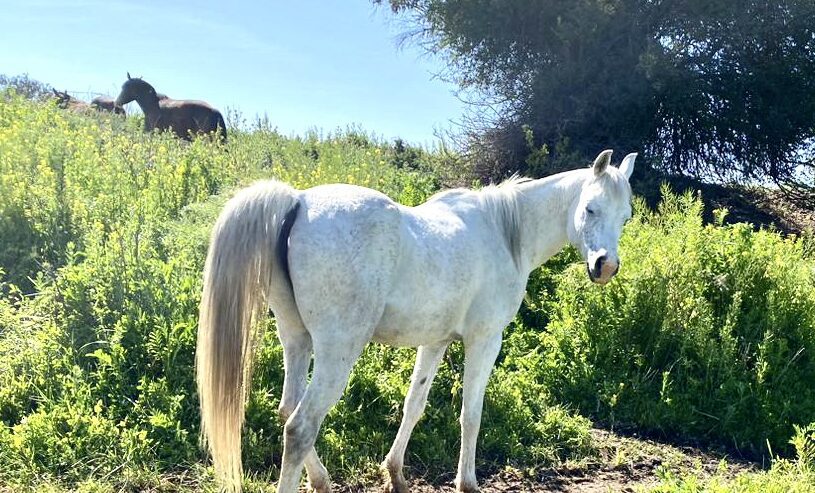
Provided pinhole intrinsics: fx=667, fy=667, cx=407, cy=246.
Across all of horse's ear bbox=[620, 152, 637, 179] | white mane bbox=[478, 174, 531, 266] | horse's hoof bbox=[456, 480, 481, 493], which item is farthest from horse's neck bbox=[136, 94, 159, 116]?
horse's hoof bbox=[456, 480, 481, 493]

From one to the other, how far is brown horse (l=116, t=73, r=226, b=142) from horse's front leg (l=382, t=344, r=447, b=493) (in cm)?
1119

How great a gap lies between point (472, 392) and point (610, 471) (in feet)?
4.62

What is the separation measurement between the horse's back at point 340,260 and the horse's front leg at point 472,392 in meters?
0.78

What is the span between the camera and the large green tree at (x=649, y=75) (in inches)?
365

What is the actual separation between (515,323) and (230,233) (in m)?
3.80

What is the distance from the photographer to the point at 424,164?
1079 cm

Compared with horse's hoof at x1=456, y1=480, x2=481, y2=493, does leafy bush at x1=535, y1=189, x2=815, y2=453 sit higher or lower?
higher

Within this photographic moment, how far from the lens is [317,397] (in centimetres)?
292

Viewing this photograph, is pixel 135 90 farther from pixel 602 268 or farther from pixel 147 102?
pixel 602 268

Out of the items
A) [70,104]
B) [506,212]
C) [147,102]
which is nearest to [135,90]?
[147,102]

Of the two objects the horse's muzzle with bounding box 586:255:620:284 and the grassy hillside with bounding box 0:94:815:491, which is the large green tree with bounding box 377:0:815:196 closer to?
the grassy hillside with bounding box 0:94:815:491

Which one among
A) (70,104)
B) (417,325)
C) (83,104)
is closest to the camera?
(417,325)

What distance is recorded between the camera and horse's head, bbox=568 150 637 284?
11.4 feet

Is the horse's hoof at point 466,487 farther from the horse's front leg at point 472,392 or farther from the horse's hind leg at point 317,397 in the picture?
the horse's hind leg at point 317,397
